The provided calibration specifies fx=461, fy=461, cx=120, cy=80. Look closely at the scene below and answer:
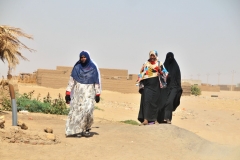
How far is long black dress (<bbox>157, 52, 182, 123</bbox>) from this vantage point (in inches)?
368

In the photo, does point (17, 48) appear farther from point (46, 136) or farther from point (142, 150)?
point (142, 150)

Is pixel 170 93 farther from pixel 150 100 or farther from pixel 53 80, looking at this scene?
pixel 53 80

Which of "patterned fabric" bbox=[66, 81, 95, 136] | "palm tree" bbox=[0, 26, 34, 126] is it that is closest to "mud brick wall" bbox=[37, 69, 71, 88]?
"palm tree" bbox=[0, 26, 34, 126]

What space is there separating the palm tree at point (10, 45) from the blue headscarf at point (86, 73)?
2120 millimetres

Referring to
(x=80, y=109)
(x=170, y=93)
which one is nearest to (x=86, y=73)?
(x=80, y=109)

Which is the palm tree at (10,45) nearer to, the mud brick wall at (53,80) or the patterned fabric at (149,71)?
the patterned fabric at (149,71)

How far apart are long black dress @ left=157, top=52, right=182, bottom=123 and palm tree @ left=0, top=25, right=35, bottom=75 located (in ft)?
9.67

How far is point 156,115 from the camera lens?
8.93 m

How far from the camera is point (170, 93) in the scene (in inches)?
377

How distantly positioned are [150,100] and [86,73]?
1777 mm

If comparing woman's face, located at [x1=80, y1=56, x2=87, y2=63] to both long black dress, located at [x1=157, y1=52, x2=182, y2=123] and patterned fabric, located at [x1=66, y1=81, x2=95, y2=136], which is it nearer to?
patterned fabric, located at [x1=66, y1=81, x2=95, y2=136]

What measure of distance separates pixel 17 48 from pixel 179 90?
138 inches

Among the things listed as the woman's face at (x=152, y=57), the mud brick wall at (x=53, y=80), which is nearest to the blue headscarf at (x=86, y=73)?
the woman's face at (x=152, y=57)

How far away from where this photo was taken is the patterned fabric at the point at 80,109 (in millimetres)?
7320
